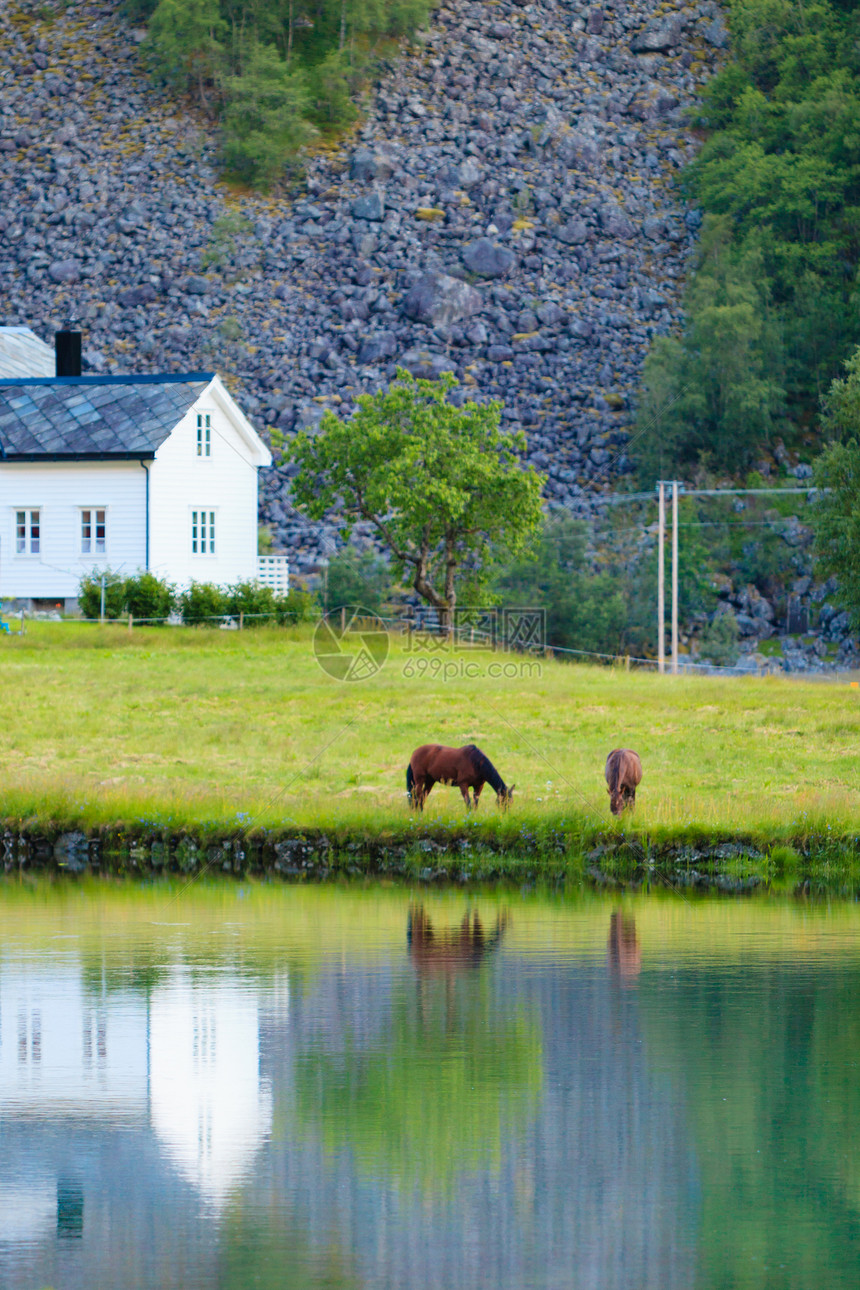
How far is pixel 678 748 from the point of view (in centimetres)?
3234

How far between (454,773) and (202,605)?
29.3 meters

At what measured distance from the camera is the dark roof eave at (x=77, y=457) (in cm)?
5519

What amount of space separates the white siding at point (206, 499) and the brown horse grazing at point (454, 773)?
30819 mm

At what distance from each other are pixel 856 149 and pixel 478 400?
33.0m

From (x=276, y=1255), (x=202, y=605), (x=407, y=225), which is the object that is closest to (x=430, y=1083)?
(x=276, y=1255)

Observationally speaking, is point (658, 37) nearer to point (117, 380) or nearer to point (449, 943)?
point (117, 380)

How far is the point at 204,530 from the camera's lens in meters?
59.0

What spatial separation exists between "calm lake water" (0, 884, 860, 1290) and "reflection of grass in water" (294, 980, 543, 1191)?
3 cm

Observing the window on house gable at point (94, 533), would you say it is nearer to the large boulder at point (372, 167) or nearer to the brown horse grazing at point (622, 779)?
the brown horse grazing at point (622, 779)

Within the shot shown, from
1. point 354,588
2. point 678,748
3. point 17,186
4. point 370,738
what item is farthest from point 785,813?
point 17,186

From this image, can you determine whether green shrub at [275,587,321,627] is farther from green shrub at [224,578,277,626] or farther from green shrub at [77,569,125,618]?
green shrub at [77,569,125,618]

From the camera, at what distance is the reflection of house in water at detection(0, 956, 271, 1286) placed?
10619 millimetres

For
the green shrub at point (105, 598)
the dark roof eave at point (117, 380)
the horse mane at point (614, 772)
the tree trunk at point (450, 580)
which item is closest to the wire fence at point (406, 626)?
the green shrub at point (105, 598)

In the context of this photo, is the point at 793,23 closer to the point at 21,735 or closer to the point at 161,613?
the point at 161,613
